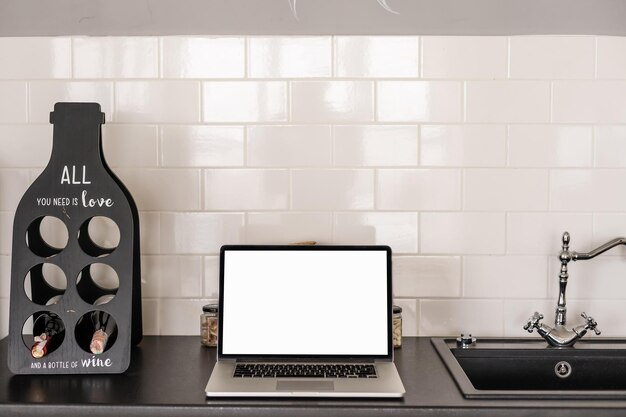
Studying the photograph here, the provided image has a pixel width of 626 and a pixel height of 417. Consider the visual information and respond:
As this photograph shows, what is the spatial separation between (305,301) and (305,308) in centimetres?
2

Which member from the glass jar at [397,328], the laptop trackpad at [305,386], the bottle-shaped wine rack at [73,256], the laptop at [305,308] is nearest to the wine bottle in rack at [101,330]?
the bottle-shaped wine rack at [73,256]

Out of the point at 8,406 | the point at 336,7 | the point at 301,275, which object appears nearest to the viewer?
the point at 8,406

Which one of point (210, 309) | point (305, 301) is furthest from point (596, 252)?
point (210, 309)

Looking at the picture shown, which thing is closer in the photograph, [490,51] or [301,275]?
[301,275]

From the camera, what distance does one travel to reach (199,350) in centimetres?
156

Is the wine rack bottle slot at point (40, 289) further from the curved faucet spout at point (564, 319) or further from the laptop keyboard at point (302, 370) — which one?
the curved faucet spout at point (564, 319)

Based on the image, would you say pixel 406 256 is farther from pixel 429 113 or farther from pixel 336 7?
pixel 336 7

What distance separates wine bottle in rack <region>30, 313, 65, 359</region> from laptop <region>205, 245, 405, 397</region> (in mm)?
351

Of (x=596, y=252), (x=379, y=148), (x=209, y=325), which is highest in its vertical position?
(x=379, y=148)

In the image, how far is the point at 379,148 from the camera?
164 centimetres

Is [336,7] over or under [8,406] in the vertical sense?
over

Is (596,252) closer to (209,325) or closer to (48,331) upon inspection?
(209,325)

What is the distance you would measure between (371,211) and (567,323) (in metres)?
0.56

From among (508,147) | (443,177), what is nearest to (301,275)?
(443,177)
